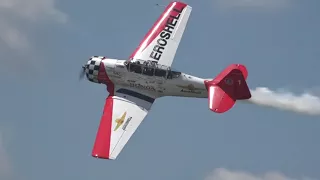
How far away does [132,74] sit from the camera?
36969 mm

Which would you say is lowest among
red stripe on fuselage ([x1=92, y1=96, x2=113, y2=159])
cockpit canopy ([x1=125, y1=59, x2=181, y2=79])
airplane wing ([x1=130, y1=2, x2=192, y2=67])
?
red stripe on fuselage ([x1=92, y1=96, x2=113, y2=159])

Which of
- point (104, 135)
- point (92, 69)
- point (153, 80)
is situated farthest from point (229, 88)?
point (92, 69)

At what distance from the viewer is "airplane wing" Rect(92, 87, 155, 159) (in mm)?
32719

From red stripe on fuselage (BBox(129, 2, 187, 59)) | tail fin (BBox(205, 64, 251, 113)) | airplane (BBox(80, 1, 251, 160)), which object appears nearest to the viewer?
airplane (BBox(80, 1, 251, 160))

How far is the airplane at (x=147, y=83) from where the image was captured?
34.8 metres

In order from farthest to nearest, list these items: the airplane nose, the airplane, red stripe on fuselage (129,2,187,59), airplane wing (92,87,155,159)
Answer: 1. red stripe on fuselage (129,2,187,59)
2. the airplane nose
3. the airplane
4. airplane wing (92,87,155,159)

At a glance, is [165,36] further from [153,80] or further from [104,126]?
[104,126]

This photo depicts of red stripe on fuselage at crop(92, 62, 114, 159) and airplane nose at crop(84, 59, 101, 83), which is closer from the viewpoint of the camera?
red stripe on fuselage at crop(92, 62, 114, 159)

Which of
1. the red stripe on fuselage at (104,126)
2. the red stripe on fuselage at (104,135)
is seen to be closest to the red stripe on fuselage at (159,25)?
the red stripe on fuselage at (104,126)

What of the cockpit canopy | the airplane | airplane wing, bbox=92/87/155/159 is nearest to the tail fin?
the airplane

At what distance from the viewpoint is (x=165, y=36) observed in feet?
129

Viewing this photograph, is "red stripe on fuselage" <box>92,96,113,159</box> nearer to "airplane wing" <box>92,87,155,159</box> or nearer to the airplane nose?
"airplane wing" <box>92,87,155,159</box>

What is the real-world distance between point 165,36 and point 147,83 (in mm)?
3569

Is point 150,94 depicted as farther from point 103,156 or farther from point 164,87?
point 103,156
